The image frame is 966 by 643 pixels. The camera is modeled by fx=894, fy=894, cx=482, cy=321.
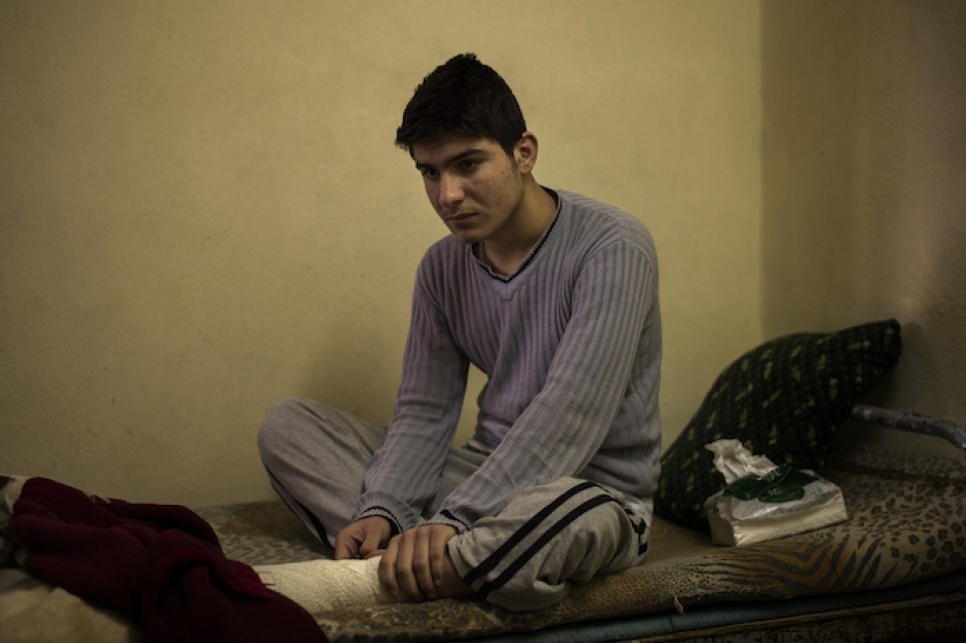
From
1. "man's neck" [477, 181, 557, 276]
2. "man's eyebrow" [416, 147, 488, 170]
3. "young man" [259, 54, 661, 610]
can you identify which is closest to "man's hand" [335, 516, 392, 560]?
"young man" [259, 54, 661, 610]

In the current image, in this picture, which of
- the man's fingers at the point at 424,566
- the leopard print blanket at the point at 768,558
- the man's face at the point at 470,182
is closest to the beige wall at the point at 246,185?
the leopard print blanket at the point at 768,558

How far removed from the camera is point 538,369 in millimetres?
1615

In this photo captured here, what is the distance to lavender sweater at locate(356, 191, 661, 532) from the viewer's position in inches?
55.4

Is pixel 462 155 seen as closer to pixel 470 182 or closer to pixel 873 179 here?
pixel 470 182

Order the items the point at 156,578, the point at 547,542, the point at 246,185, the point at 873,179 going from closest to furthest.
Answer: the point at 156,578 → the point at 547,542 → the point at 873,179 → the point at 246,185

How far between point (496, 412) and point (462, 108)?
0.58m

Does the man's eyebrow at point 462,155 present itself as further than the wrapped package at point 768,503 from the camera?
No

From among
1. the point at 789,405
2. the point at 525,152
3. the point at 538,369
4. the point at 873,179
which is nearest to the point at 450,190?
the point at 525,152

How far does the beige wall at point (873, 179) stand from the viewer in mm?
1771

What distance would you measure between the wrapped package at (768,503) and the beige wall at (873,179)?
1.07ft

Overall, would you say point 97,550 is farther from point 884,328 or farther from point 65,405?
point 884,328

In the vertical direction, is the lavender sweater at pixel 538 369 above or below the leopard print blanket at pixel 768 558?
above

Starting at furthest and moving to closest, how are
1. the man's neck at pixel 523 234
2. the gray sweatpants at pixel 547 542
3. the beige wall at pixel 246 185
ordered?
the beige wall at pixel 246 185, the man's neck at pixel 523 234, the gray sweatpants at pixel 547 542

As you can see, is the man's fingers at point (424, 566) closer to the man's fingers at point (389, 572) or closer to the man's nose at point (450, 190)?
the man's fingers at point (389, 572)
